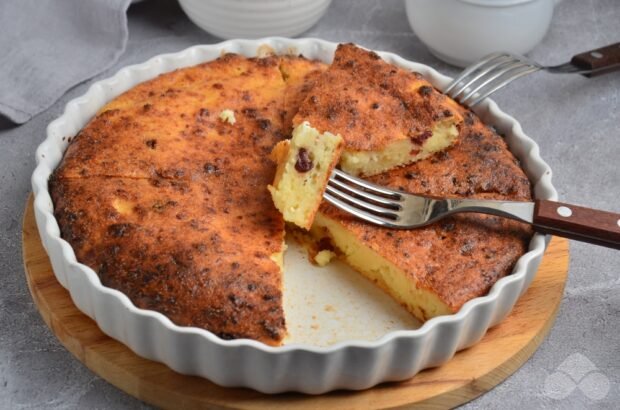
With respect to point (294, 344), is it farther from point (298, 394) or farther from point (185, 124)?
point (185, 124)

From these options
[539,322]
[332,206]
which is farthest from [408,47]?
[539,322]

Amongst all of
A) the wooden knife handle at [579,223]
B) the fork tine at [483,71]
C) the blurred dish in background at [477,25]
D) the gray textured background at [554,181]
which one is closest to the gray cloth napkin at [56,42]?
the gray textured background at [554,181]

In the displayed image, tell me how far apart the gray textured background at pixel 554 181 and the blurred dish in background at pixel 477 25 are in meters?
0.17

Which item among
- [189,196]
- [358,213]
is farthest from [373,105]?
[189,196]

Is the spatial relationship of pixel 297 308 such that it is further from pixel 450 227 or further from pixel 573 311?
pixel 573 311

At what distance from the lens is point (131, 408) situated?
3.01 meters

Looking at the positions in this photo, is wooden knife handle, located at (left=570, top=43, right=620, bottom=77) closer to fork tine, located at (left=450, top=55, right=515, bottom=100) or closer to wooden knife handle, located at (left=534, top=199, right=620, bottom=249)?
fork tine, located at (left=450, top=55, right=515, bottom=100)

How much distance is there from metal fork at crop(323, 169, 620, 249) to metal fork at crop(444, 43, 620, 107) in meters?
0.80

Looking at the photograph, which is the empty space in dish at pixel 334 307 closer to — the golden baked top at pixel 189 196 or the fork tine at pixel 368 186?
the golden baked top at pixel 189 196

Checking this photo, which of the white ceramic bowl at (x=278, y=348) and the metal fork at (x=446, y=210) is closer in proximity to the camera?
the white ceramic bowl at (x=278, y=348)

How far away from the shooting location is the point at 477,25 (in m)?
4.55

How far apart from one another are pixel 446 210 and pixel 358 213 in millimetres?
340

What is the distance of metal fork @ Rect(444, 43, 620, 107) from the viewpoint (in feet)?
13.1

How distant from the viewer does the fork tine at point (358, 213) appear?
337 centimetres
